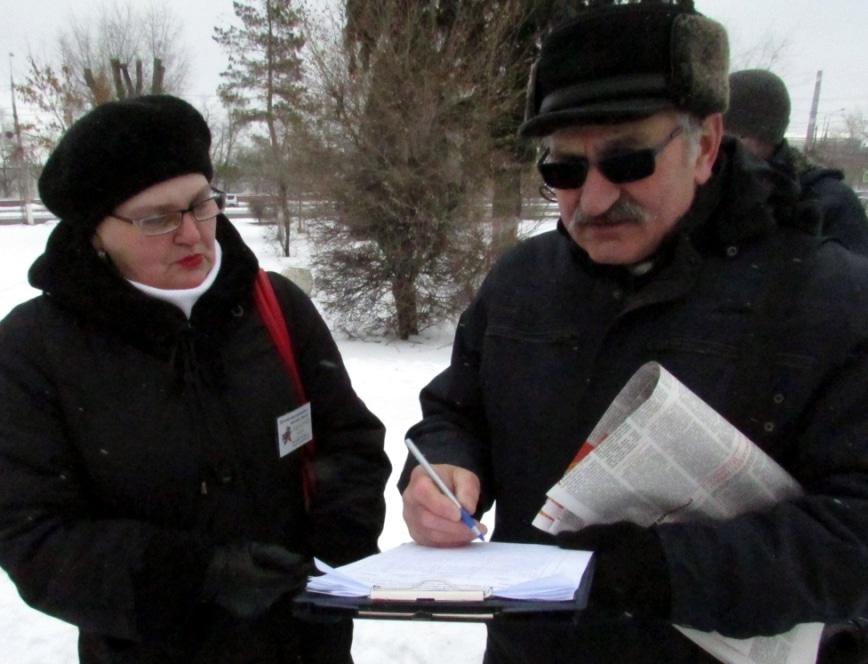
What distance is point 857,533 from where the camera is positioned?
3.29 feet

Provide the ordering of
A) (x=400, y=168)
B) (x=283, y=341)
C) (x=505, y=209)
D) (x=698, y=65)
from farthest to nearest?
1. (x=505, y=209)
2. (x=400, y=168)
3. (x=283, y=341)
4. (x=698, y=65)

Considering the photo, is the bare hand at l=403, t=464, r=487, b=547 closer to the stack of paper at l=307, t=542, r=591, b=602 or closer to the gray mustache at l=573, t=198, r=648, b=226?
the stack of paper at l=307, t=542, r=591, b=602

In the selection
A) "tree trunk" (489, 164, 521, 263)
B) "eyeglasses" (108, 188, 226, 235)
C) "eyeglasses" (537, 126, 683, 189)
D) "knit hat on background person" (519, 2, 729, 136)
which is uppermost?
"knit hat on background person" (519, 2, 729, 136)

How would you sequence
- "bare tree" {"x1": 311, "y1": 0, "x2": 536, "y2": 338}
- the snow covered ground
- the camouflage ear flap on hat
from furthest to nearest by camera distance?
"bare tree" {"x1": 311, "y1": 0, "x2": 536, "y2": 338}, the snow covered ground, the camouflage ear flap on hat

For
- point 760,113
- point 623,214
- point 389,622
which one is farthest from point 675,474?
point 389,622

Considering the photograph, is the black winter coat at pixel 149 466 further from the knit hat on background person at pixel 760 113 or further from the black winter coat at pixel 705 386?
the knit hat on background person at pixel 760 113

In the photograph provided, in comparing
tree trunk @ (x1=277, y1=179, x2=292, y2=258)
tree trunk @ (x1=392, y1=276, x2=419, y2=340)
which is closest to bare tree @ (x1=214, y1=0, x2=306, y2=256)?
tree trunk @ (x1=277, y1=179, x2=292, y2=258)

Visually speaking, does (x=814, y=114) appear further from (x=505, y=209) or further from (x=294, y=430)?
(x=294, y=430)

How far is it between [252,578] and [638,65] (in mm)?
1191

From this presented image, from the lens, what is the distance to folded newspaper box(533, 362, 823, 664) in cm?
102

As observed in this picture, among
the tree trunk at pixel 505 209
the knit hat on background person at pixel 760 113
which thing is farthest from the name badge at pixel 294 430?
the tree trunk at pixel 505 209

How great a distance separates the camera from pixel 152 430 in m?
1.50

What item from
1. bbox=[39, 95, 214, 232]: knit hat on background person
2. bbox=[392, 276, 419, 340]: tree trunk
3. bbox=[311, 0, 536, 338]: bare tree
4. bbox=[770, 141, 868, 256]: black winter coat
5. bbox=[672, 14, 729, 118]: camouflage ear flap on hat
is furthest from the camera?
bbox=[392, 276, 419, 340]: tree trunk

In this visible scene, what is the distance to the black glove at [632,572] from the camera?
1023mm
